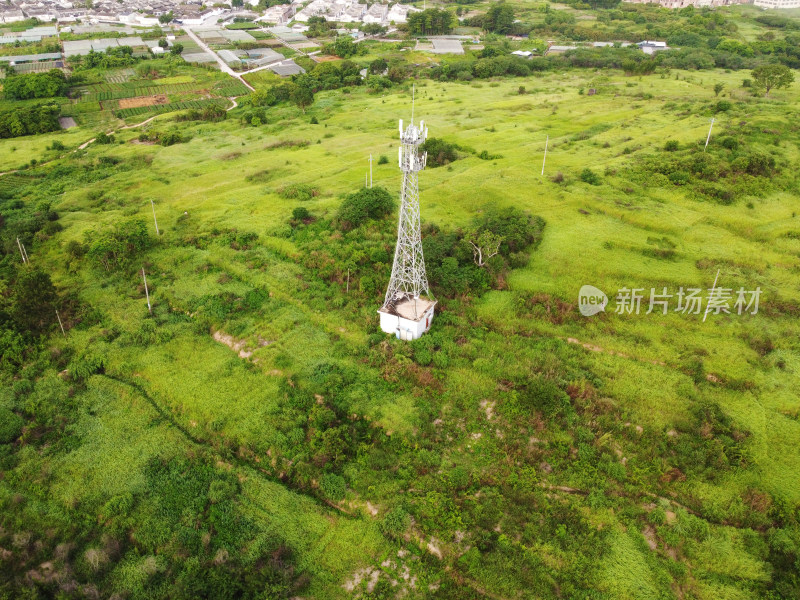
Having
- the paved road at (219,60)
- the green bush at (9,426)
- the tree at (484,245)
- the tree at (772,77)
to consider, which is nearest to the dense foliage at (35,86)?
the paved road at (219,60)

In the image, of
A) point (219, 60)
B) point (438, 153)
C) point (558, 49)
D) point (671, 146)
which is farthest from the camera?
point (558, 49)

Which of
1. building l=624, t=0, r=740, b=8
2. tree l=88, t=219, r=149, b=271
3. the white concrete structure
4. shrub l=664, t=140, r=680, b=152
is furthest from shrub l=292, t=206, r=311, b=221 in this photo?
building l=624, t=0, r=740, b=8

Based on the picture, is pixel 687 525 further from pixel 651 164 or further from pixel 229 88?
pixel 229 88

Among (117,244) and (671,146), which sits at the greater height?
(671,146)

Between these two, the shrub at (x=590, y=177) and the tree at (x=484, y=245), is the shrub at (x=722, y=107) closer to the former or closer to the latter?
the shrub at (x=590, y=177)

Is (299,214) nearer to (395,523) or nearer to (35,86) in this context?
(395,523)

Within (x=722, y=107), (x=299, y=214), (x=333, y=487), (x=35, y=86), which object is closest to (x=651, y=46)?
(x=722, y=107)

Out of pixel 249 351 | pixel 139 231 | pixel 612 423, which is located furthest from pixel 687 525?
pixel 139 231
